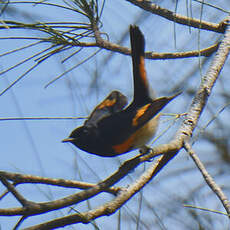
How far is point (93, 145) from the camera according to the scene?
165 centimetres

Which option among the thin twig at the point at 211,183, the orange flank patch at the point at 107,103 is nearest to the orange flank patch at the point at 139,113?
the orange flank patch at the point at 107,103

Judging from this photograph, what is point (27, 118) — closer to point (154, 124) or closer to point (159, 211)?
point (159, 211)

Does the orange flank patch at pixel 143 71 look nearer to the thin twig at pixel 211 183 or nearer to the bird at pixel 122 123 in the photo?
the bird at pixel 122 123

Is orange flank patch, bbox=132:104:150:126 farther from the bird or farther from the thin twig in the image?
the thin twig

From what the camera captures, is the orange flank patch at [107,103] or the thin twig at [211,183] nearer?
the thin twig at [211,183]

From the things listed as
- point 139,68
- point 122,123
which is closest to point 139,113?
point 122,123

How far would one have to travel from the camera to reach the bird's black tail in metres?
1.62

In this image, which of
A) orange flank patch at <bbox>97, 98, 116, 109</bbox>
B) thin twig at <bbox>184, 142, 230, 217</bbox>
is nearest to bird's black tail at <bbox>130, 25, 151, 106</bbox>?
orange flank patch at <bbox>97, 98, 116, 109</bbox>

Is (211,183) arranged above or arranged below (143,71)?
below

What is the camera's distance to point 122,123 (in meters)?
1.76

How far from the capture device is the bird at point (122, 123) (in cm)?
161

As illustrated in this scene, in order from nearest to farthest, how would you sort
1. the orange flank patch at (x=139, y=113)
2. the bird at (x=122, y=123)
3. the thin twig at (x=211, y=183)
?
the thin twig at (x=211, y=183), the bird at (x=122, y=123), the orange flank patch at (x=139, y=113)

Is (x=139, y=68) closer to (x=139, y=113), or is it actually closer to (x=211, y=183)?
(x=139, y=113)

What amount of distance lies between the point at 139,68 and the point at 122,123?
0.23m
